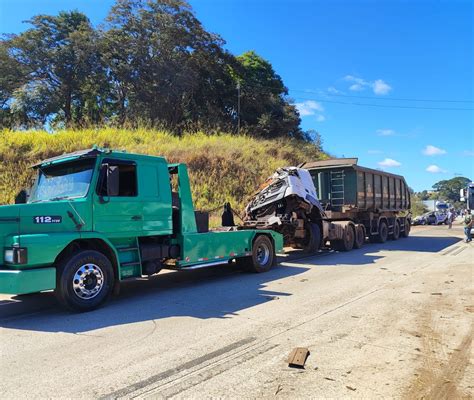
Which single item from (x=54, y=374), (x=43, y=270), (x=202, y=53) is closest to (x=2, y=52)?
(x=202, y=53)

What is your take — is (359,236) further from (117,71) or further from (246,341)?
(117,71)

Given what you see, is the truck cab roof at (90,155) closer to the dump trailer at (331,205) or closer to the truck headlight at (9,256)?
the truck headlight at (9,256)

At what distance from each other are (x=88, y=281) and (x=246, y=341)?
2897 mm

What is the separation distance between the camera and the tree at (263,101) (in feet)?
104

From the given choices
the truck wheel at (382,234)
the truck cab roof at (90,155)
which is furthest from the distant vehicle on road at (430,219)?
the truck cab roof at (90,155)

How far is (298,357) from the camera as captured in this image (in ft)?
14.1

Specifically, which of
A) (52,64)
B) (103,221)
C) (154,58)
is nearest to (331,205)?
(103,221)

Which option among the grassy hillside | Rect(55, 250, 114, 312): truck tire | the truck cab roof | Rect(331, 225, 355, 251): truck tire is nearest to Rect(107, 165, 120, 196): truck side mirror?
the truck cab roof

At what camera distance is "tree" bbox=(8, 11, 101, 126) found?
2476 centimetres

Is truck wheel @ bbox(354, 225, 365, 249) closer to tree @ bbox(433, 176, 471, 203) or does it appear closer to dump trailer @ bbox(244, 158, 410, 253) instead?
dump trailer @ bbox(244, 158, 410, 253)

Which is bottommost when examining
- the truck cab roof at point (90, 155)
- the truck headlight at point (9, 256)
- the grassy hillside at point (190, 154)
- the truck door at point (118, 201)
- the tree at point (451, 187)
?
the truck headlight at point (9, 256)

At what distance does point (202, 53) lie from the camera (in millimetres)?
Result: 29797

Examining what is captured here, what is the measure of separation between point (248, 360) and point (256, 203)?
30.8 feet

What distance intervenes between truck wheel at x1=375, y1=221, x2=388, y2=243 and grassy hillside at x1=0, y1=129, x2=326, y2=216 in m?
6.42
